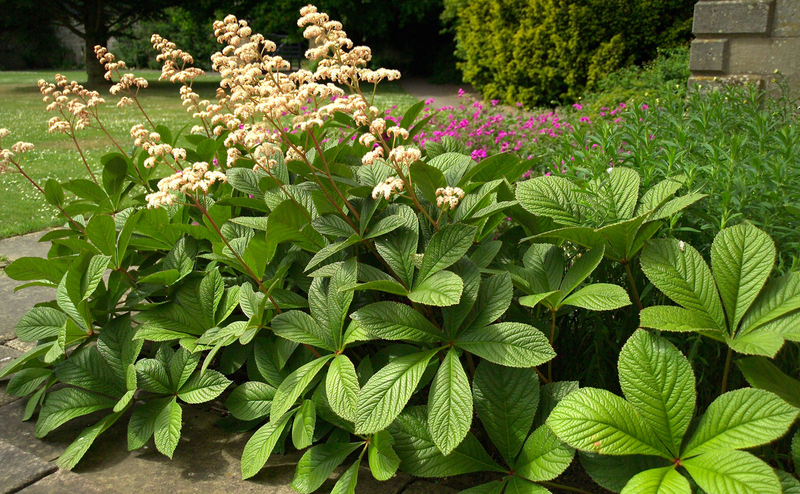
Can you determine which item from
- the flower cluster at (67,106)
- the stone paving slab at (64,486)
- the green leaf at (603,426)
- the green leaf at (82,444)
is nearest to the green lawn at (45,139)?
the flower cluster at (67,106)

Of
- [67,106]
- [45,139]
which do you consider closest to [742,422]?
[67,106]

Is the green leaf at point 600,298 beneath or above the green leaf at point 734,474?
above

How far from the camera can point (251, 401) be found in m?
1.93

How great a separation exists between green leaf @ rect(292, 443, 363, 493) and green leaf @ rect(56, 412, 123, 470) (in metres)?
0.63

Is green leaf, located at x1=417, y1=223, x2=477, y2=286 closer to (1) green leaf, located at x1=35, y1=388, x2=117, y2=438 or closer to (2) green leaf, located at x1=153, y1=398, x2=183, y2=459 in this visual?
(2) green leaf, located at x1=153, y1=398, x2=183, y2=459

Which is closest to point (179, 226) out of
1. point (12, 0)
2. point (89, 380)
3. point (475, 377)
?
point (89, 380)

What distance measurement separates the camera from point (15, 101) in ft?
47.5

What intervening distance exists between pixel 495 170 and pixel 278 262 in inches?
31.6

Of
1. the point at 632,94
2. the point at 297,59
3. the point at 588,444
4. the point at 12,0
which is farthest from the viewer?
the point at 297,59

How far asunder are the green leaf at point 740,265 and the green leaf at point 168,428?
4.99 feet

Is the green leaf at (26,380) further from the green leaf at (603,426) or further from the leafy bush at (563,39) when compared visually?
the leafy bush at (563,39)

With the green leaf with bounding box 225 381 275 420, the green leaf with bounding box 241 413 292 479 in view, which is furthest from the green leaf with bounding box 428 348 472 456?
the green leaf with bounding box 225 381 275 420

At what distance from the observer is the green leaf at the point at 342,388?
1.58 m

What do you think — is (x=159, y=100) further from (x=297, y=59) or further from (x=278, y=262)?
(x=278, y=262)
